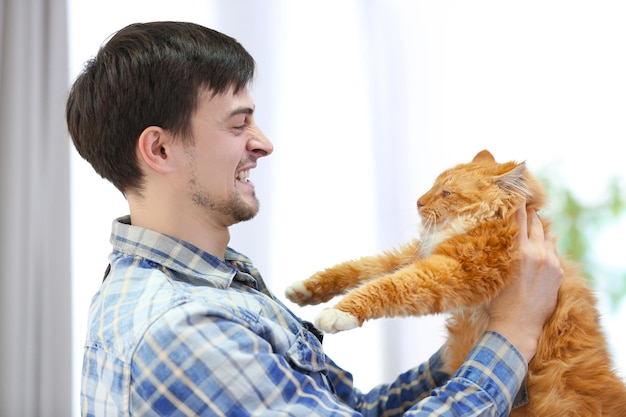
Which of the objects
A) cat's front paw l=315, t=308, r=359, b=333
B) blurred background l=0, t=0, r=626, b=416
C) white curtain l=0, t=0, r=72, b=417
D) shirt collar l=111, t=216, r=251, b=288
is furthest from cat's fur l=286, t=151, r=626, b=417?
white curtain l=0, t=0, r=72, b=417

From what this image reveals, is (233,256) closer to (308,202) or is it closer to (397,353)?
(308,202)

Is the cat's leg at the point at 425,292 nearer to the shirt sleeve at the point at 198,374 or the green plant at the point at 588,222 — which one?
the shirt sleeve at the point at 198,374

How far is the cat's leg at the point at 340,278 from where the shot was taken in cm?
153

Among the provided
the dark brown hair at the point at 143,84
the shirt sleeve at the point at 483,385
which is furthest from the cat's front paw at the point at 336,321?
the dark brown hair at the point at 143,84

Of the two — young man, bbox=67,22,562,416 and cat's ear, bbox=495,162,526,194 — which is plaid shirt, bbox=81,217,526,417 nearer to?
young man, bbox=67,22,562,416

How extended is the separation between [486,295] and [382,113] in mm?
1431

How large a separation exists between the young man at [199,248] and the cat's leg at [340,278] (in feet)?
0.44

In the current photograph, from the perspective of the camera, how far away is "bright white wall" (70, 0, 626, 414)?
8.07 ft

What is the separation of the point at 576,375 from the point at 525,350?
0.40 ft

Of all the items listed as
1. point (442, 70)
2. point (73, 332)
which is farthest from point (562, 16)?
point (73, 332)

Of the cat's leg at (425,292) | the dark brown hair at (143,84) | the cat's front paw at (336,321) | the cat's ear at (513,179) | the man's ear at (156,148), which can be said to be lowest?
the cat's front paw at (336,321)

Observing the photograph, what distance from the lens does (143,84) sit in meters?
1.23

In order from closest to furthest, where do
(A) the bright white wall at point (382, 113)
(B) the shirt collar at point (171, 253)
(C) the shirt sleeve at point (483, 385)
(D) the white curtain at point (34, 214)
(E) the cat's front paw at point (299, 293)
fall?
1. (C) the shirt sleeve at point (483, 385)
2. (B) the shirt collar at point (171, 253)
3. (E) the cat's front paw at point (299, 293)
4. (D) the white curtain at point (34, 214)
5. (A) the bright white wall at point (382, 113)

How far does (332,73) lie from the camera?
8.46ft
